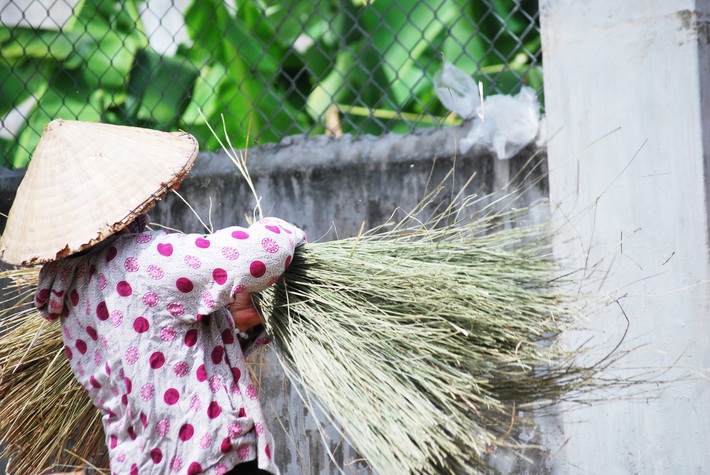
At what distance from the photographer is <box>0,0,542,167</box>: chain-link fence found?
3.37 metres

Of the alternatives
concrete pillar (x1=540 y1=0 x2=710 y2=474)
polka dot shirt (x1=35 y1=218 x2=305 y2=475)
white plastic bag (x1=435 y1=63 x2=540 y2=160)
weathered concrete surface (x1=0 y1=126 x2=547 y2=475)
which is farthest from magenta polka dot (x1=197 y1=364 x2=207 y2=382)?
white plastic bag (x1=435 y1=63 x2=540 y2=160)

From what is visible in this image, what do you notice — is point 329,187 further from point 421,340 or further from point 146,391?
point 146,391

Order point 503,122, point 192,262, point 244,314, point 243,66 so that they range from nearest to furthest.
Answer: point 192,262, point 244,314, point 503,122, point 243,66

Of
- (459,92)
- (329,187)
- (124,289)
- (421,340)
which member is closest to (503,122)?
(459,92)

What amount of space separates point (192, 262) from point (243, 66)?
223 centimetres

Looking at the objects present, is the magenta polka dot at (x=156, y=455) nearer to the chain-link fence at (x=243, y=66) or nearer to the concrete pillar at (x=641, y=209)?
the concrete pillar at (x=641, y=209)

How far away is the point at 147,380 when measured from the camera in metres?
1.54

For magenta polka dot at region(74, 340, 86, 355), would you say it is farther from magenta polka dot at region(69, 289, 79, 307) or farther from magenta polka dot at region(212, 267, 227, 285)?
magenta polka dot at region(212, 267, 227, 285)

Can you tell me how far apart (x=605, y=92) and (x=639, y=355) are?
2.51ft

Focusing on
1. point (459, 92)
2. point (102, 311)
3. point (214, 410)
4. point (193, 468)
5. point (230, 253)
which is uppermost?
point (459, 92)

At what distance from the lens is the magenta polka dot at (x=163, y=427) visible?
157 cm

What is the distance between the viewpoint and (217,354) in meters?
1.62

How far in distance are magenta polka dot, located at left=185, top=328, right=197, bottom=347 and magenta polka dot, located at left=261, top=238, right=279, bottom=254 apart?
23 centimetres

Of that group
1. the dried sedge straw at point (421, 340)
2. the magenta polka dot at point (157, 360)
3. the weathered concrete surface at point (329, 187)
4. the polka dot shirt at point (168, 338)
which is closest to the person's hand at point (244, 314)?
the dried sedge straw at point (421, 340)
